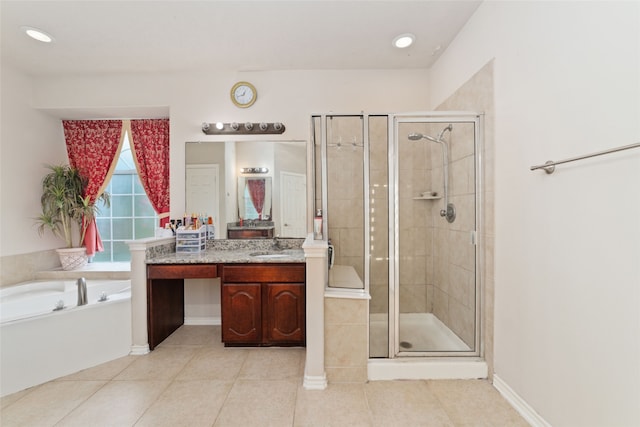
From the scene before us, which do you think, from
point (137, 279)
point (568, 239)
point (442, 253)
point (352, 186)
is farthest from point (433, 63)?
point (137, 279)

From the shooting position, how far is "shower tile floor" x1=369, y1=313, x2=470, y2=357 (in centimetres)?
203

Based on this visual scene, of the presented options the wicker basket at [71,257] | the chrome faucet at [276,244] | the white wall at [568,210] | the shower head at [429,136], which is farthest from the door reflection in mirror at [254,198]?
the white wall at [568,210]

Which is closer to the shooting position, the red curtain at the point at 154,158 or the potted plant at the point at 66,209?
the potted plant at the point at 66,209

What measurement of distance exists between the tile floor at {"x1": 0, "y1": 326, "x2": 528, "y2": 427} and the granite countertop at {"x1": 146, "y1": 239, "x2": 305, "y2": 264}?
0.79m

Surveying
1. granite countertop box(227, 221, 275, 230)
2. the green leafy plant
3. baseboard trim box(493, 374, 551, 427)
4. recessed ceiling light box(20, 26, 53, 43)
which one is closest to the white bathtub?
the green leafy plant

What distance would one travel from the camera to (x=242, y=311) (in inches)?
94.5

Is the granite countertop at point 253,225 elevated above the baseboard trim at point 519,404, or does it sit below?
above

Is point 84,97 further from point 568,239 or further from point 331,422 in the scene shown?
point 568,239

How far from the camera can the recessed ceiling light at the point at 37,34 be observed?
219 centimetres

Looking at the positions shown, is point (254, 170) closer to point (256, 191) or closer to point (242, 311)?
point (256, 191)

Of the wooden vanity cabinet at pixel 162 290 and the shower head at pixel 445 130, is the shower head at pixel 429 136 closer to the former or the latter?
the shower head at pixel 445 130

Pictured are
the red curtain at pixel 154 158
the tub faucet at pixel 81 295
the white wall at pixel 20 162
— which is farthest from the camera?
the red curtain at pixel 154 158

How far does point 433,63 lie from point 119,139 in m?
3.51

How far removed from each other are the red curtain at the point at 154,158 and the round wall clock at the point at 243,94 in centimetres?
93
